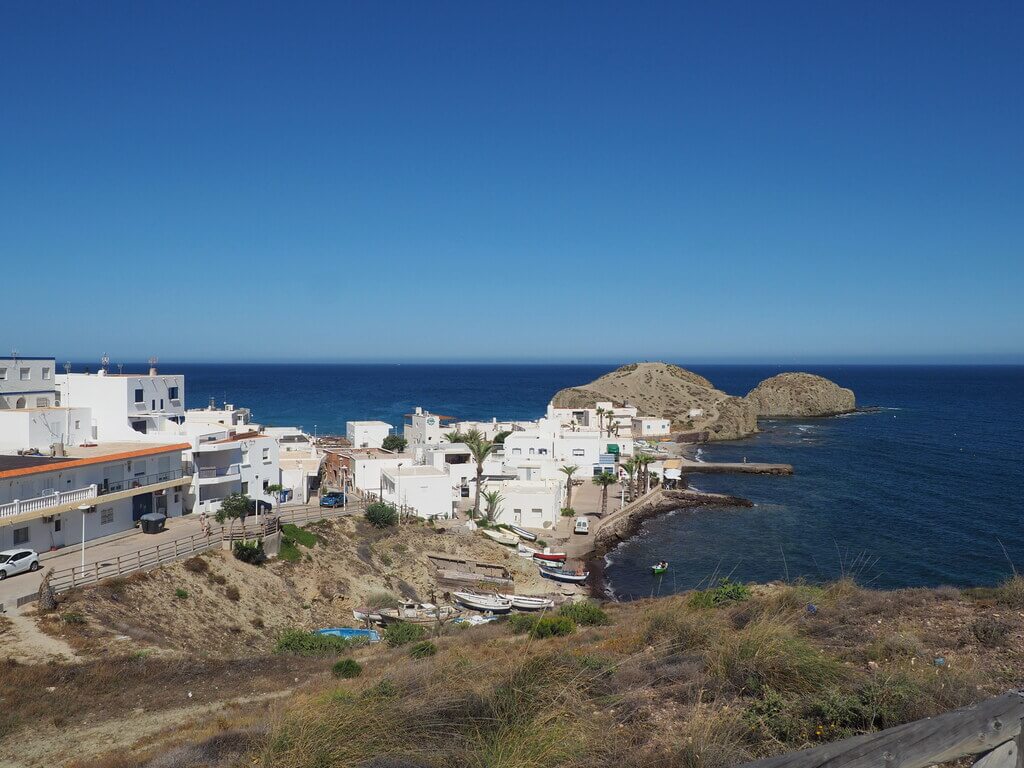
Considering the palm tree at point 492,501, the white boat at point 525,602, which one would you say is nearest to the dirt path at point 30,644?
the white boat at point 525,602

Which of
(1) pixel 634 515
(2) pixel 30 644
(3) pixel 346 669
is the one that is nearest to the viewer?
(3) pixel 346 669

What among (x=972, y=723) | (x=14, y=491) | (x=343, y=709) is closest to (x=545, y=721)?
(x=343, y=709)

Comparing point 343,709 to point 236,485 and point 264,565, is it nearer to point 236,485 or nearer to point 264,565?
point 264,565

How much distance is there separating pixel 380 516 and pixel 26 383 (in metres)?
21.6

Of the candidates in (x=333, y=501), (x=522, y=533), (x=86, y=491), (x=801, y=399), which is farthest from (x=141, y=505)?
(x=801, y=399)

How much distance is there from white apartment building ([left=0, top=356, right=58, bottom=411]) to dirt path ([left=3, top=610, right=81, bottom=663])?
76.3 feet

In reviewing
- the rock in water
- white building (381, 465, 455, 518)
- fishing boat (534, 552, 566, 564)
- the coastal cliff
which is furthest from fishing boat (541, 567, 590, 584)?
the rock in water

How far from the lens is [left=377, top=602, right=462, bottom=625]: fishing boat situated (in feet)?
86.3

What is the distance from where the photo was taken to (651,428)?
97.4 meters

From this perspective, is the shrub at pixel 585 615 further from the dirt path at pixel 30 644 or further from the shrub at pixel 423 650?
the dirt path at pixel 30 644

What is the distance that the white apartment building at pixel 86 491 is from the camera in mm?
25672

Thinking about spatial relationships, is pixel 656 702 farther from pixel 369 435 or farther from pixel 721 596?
pixel 369 435

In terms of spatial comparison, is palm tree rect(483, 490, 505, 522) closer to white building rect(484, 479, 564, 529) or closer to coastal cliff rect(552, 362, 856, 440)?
white building rect(484, 479, 564, 529)

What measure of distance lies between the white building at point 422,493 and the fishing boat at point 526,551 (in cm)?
489
